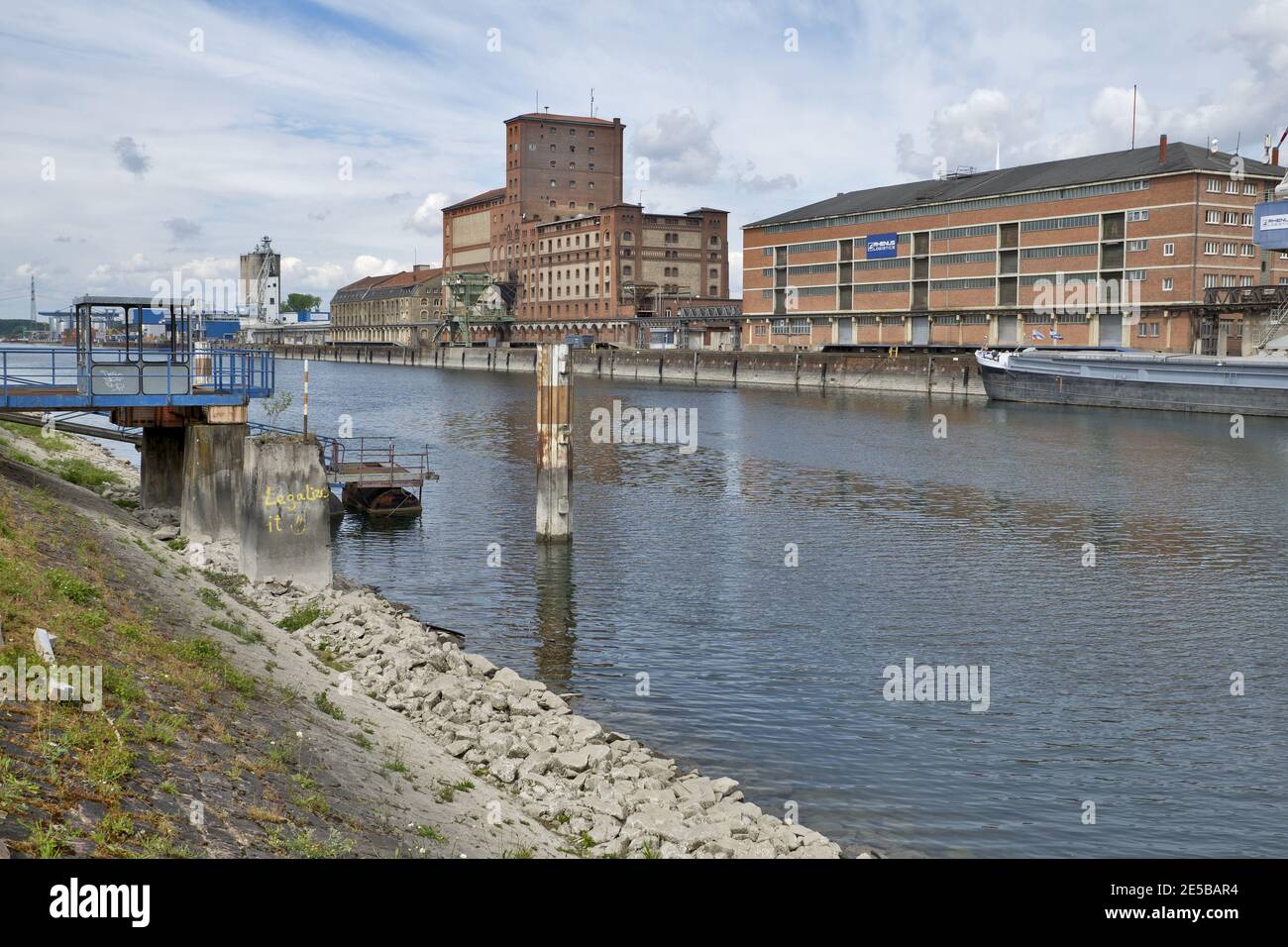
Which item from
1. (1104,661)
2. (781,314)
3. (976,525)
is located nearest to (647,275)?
(781,314)

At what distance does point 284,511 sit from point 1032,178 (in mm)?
104741

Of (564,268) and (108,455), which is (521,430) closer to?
(108,455)

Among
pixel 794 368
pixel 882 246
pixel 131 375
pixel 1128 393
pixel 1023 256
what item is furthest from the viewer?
pixel 882 246

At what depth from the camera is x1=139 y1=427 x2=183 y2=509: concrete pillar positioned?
32.6 metres

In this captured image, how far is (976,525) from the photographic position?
124 ft

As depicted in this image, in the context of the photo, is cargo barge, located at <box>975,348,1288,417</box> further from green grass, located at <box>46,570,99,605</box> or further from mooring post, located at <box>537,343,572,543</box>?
green grass, located at <box>46,570,99,605</box>

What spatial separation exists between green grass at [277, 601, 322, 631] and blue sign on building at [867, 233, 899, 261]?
112494 mm

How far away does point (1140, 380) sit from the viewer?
88938 mm

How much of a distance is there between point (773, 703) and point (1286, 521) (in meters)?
28.0

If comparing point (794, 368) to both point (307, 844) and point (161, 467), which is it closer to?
point (161, 467)

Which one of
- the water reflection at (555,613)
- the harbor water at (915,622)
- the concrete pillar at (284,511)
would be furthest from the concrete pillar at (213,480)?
the water reflection at (555,613)

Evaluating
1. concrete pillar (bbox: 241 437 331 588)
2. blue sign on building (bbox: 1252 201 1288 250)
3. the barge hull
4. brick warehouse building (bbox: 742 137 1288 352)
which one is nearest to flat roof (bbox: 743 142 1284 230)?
brick warehouse building (bbox: 742 137 1288 352)

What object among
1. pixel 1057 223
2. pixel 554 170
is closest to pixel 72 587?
pixel 1057 223
